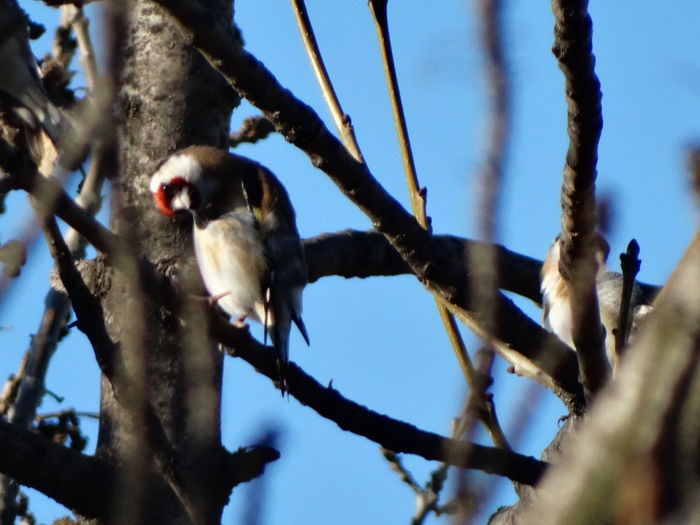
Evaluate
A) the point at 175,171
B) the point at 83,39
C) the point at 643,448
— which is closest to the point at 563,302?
the point at 175,171

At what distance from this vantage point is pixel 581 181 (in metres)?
1.82

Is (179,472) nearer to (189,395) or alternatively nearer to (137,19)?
(189,395)

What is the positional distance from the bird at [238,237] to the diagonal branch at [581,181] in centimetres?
145

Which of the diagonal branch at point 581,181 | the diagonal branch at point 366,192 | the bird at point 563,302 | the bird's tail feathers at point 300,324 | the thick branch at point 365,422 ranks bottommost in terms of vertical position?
the thick branch at point 365,422

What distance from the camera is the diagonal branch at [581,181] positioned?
1.62m

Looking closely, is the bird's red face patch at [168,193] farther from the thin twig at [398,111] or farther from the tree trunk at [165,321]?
the thin twig at [398,111]

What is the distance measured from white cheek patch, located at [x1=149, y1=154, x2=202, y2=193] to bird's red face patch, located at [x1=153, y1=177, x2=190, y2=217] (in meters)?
0.01

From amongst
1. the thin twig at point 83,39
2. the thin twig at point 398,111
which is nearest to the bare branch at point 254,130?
the thin twig at point 83,39

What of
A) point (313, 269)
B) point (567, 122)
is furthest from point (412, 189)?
point (313, 269)

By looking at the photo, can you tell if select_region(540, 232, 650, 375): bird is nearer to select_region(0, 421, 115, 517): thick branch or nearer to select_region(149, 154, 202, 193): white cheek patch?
select_region(149, 154, 202, 193): white cheek patch

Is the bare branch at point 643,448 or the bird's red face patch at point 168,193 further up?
the bird's red face patch at point 168,193

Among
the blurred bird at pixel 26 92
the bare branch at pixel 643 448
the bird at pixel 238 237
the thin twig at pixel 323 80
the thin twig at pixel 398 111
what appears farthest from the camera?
the blurred bird at pixel 26 92

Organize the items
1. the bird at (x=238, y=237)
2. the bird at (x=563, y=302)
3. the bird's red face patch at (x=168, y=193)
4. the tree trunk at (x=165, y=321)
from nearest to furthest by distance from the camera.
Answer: the tree trunk at (x=165, y=321)
the bird's red face patch at (x=168, y=193)
the bird at (x=238, y=237)
the bird at (x=563, y=302)

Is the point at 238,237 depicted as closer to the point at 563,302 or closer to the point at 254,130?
the point at 254,130
